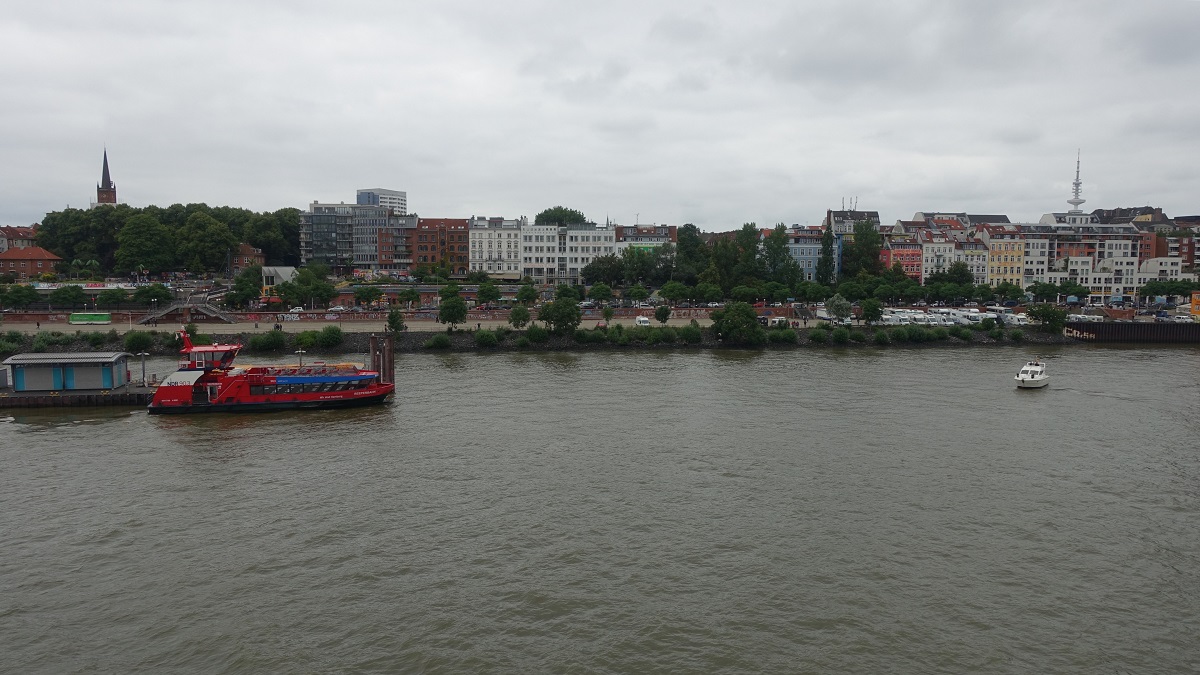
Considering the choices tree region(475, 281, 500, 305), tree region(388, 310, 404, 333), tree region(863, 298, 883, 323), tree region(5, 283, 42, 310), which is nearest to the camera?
tree region(388, 310, 404, 333)

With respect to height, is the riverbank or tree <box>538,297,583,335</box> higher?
tree <box>538,297,583,335</box>

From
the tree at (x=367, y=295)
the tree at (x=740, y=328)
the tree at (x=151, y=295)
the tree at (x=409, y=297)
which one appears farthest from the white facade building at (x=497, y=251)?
the tree at (x=740, y=328)

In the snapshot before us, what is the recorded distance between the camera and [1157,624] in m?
13.9

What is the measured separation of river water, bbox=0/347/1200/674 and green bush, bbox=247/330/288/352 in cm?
1670

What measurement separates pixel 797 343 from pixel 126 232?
61.8 m

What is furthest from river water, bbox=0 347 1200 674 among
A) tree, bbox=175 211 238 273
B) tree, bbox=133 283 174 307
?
tree, bbox=175 211 238 273

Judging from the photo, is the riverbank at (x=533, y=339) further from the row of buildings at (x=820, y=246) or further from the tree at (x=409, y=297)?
the row of buildings at (x=820, y=246)

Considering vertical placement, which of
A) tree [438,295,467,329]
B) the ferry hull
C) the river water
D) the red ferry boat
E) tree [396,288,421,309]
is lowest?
the river water

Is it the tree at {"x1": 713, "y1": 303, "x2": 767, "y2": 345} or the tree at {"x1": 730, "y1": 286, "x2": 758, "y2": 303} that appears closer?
the tree at {"x1": 713, "y1": 303, "x2": 767, "y2": 345}

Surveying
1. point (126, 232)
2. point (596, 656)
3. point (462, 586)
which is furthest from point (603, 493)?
point (126, 232)

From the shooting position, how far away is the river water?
1324 cm

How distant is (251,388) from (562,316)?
71.3 feet

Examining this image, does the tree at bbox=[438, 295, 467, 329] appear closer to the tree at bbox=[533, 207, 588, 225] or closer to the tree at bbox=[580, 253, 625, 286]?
the tree at bbox=[580, 253, 625, 286]

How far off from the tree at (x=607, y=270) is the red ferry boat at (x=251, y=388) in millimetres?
49412
